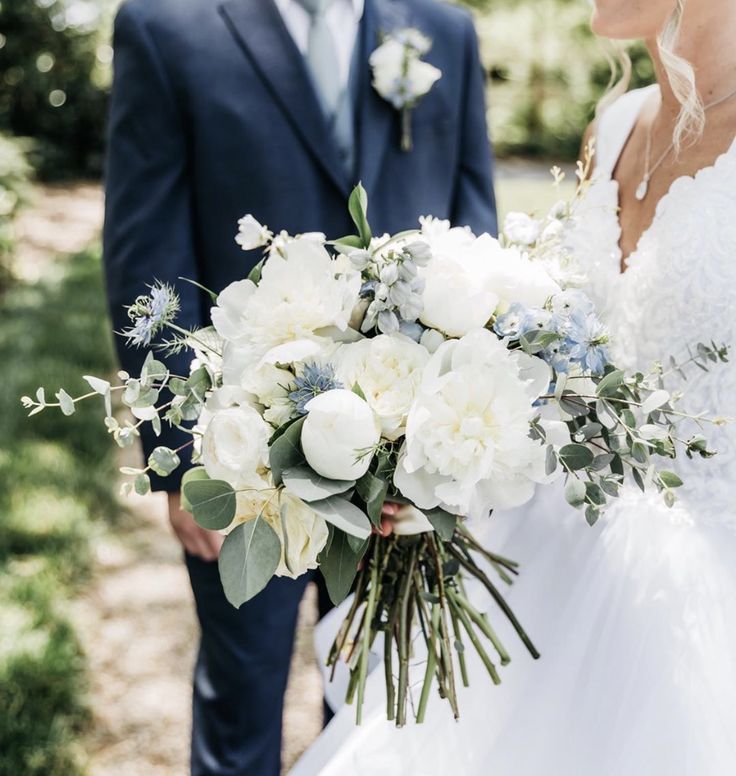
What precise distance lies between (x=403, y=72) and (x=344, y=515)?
1165mm

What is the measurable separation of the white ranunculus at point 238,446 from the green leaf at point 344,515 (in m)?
0.09

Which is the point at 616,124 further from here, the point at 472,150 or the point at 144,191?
the point at 144,191

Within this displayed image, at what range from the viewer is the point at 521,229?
4.47ft

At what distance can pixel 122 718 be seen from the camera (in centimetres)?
263

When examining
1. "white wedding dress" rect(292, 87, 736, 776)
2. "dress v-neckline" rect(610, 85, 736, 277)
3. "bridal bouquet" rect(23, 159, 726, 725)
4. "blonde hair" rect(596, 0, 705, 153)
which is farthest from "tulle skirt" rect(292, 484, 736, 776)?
"blonde hair" rect(596, 0, 705, 153)

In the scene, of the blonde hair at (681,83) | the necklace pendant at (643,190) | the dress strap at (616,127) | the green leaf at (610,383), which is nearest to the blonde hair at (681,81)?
the blonde hair at (681,83)

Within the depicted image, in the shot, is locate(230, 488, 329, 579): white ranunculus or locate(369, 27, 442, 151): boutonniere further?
locate(369, 27, 442, 151): boutonniere

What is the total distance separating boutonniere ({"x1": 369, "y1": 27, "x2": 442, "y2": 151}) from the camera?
1938mm

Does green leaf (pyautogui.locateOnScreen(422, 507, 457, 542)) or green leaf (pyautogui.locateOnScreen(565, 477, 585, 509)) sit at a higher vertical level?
green leaf (pyautogui.locateOnScreen(565, 477, 585, 509))

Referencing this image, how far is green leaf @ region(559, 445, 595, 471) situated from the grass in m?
1.83

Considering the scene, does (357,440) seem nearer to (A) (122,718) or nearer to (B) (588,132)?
(B) (588,132)

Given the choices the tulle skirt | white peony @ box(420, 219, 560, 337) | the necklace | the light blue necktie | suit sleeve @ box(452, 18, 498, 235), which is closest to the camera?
white peony @ box(420, 219, 560, 337)

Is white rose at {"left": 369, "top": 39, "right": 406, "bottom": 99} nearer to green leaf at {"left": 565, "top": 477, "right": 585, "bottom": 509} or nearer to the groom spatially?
the groom

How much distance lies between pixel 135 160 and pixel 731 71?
3.66 feet
